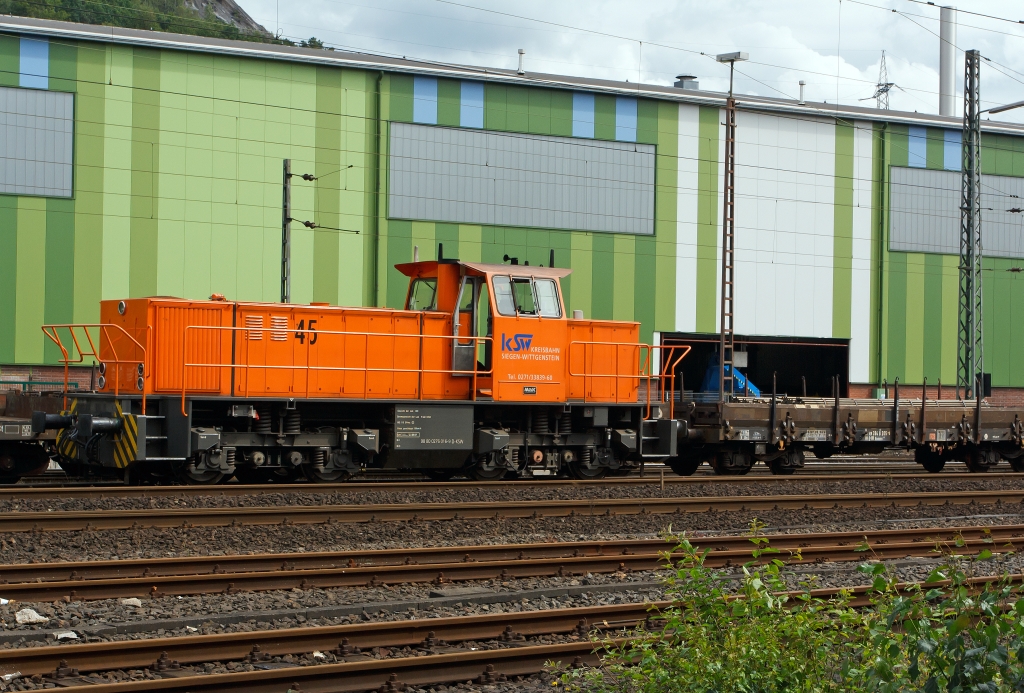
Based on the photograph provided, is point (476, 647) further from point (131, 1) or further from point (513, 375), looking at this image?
point (131, 1)

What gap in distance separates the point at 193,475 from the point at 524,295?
19.0ft

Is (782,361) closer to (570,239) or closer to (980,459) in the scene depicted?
(570,239)

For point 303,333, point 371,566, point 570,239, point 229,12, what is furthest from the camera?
point 229,12

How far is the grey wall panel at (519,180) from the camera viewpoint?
3166 centimetres

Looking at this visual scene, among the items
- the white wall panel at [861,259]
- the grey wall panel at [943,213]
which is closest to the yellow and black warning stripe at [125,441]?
the white wall panel at [861,259]

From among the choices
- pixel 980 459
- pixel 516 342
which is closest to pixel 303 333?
pixel 516 342

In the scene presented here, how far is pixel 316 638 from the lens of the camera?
6945 millimetres

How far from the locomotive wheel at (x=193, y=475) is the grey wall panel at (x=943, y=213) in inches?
1183

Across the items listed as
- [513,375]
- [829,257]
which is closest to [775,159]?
[829,257]

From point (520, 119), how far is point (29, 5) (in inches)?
1473

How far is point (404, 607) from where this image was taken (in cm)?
805

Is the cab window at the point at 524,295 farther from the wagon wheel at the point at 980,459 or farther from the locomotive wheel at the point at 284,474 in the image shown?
the wagon wheel at the point at 980,459

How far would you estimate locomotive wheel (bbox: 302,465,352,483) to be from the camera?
51.3 feet

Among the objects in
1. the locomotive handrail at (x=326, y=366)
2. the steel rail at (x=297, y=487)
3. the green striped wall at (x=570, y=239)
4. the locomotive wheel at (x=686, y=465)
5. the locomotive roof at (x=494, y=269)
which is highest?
the green striped wall at (x=570, y=239)
